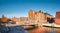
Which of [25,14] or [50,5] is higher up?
[50,5]

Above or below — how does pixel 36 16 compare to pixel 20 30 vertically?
above

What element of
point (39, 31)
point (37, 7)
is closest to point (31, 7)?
point (37, 7)

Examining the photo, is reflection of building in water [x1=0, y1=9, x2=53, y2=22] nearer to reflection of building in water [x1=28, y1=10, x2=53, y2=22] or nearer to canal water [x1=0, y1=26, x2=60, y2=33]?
reflection of building in water [x1=28, y1=10, x2=53, y2=22]

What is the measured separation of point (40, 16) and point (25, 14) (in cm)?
27

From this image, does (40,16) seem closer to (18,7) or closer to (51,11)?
(51,11)

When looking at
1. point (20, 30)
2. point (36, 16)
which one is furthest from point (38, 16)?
point (20, 30)

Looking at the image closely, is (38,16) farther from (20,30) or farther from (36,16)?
(20,30)

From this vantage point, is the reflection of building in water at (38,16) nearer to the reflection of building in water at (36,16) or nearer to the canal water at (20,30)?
the reflection of building in water at (36,16)

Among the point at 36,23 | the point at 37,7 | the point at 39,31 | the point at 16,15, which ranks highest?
the point at 37,7

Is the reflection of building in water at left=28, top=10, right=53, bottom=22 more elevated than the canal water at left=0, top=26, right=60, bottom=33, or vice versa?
the reflection of building in water at left=28, top=10, right=53, bottom=22

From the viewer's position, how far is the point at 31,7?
7.41ft

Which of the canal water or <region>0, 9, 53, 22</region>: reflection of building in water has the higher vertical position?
<region>0, 9, 53, 22</region>: reflection of building in water

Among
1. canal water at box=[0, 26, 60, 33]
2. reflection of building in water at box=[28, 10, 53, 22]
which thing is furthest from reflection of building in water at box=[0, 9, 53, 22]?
canal water at box=[0, 26, 60, 33]

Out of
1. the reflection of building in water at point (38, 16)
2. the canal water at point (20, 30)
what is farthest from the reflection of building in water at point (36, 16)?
the canal water at point (20, 30)
